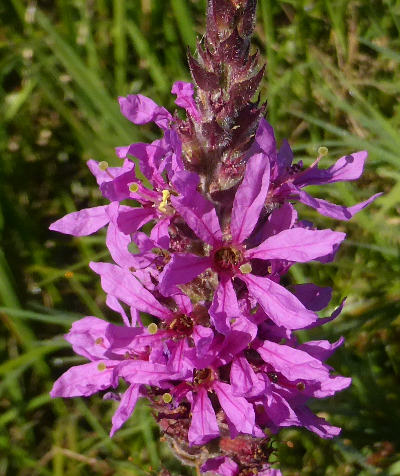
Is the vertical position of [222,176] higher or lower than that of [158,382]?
higher

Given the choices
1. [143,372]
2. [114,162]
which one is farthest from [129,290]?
[114,162]

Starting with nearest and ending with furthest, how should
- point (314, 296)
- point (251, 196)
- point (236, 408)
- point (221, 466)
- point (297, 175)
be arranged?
point (251, 196)
point (236, 408)
point (297, 175)
point (314, 296)
point (221, 466)

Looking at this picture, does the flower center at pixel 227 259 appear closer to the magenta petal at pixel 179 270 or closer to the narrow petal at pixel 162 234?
the magenta petal at pixel 179 270

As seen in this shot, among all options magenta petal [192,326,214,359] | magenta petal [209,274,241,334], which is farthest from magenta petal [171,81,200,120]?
magenta petal [192,326,214,359]

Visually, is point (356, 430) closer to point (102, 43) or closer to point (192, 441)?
point (192, 441)

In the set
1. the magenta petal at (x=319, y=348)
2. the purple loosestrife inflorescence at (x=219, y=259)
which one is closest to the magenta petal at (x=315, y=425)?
the purple loosestrife inflorescence at (x=219, y=259)

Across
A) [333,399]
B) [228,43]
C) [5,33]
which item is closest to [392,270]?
[333,399]

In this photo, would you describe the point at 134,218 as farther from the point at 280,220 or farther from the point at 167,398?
the point at 167,398

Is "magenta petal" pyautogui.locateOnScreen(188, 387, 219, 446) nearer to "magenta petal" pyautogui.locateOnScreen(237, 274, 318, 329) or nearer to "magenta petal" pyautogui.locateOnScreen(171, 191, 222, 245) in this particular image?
"magenta petal" pyautogui.locateOnScreen(237, 274, 318, 329)
